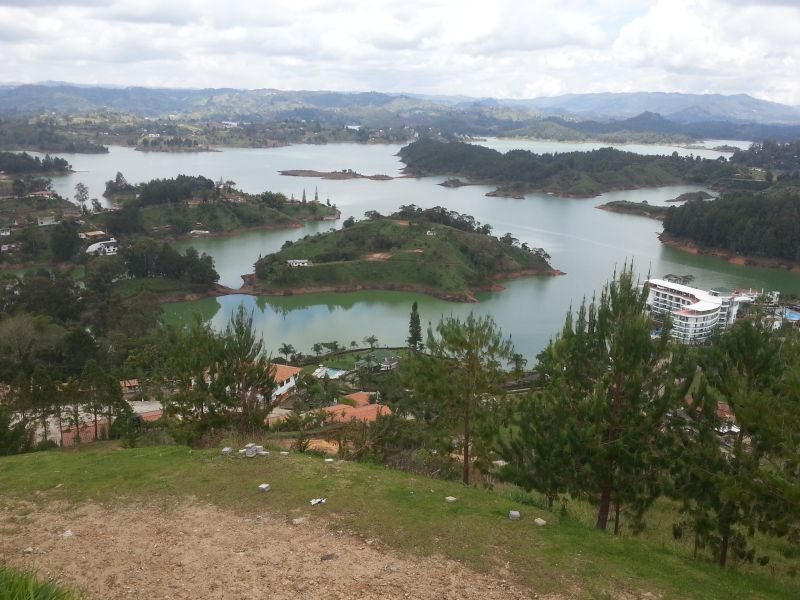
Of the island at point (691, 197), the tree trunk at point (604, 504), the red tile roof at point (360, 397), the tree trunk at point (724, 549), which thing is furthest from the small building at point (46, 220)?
the island at point (691, 197)

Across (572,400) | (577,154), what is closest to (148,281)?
(572,400)

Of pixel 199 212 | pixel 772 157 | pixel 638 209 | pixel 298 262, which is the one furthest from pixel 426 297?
pixel 772 157

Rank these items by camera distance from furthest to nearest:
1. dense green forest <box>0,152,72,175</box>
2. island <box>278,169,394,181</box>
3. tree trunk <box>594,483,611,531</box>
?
island <box>278,169,394,181</box> < dense green forest <box>0,152,72,175</box> < tree trunk <box>594,483,611,531</box>

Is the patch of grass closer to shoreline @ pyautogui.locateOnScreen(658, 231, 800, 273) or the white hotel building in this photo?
the white hotel building

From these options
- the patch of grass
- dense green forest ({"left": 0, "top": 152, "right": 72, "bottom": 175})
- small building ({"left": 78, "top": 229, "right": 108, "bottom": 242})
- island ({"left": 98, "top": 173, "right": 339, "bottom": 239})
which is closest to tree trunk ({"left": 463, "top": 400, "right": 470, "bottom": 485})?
the patch of grass

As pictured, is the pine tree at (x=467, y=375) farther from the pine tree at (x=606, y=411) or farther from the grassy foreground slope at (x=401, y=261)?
the grassy foreground slope at (x=401, y=261)

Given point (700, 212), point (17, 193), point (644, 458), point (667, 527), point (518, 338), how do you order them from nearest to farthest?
point (644, 458)
point (667, 527)
point (518, 338)
point (700, 212)
point (17, 193)

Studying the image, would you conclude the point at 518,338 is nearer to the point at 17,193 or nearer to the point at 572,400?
the point at 572,400
